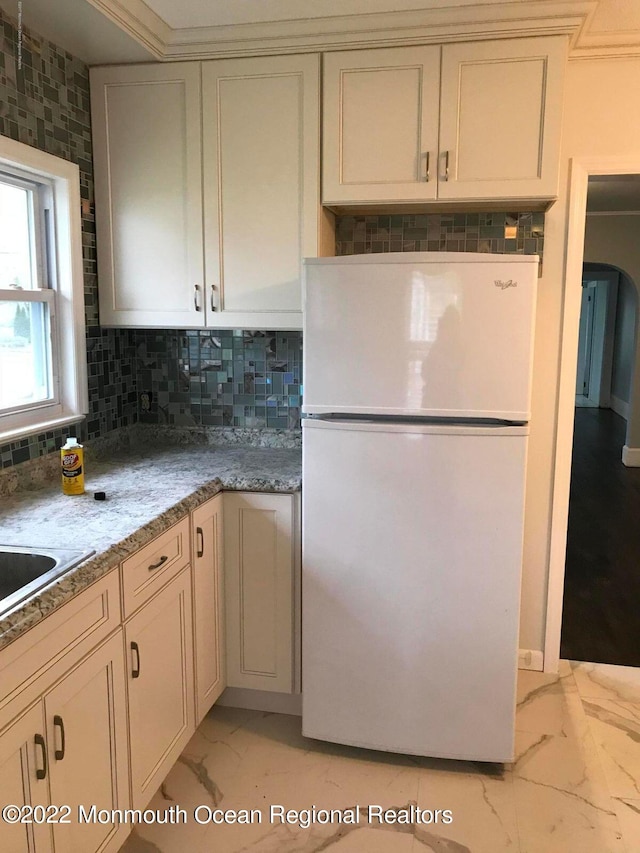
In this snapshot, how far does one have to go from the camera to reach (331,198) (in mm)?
2395

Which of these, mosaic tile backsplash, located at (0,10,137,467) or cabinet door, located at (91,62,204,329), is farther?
cabinet door, located at (91,62,204,329)

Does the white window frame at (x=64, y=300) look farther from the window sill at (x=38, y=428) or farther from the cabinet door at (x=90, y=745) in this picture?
the cabinet door at (x=90, y=745)

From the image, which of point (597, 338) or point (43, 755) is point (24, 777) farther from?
point (597, 338)

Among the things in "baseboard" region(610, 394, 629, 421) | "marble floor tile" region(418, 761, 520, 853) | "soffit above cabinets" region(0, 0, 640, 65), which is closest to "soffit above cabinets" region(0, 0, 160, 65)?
"soffit above cabinets" region(0, 0, 640, 65)

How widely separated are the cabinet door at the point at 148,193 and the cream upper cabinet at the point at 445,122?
0.52 m

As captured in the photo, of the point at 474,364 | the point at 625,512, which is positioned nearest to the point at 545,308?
the point at 474,364

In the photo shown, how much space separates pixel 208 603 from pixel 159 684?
1.28 ft

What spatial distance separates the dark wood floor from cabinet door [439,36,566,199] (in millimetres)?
1970

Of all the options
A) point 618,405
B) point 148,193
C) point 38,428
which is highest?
point 148,193

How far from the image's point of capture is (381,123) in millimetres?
2322

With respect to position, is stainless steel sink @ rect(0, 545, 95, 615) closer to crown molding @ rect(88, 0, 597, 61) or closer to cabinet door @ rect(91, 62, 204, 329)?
cabinet door @ rect(91, 62, 204, 329)

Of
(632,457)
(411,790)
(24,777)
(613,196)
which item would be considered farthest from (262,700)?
(632,457)

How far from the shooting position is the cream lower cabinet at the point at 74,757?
4.23ft

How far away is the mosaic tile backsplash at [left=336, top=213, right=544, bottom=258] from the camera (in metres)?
2.64
